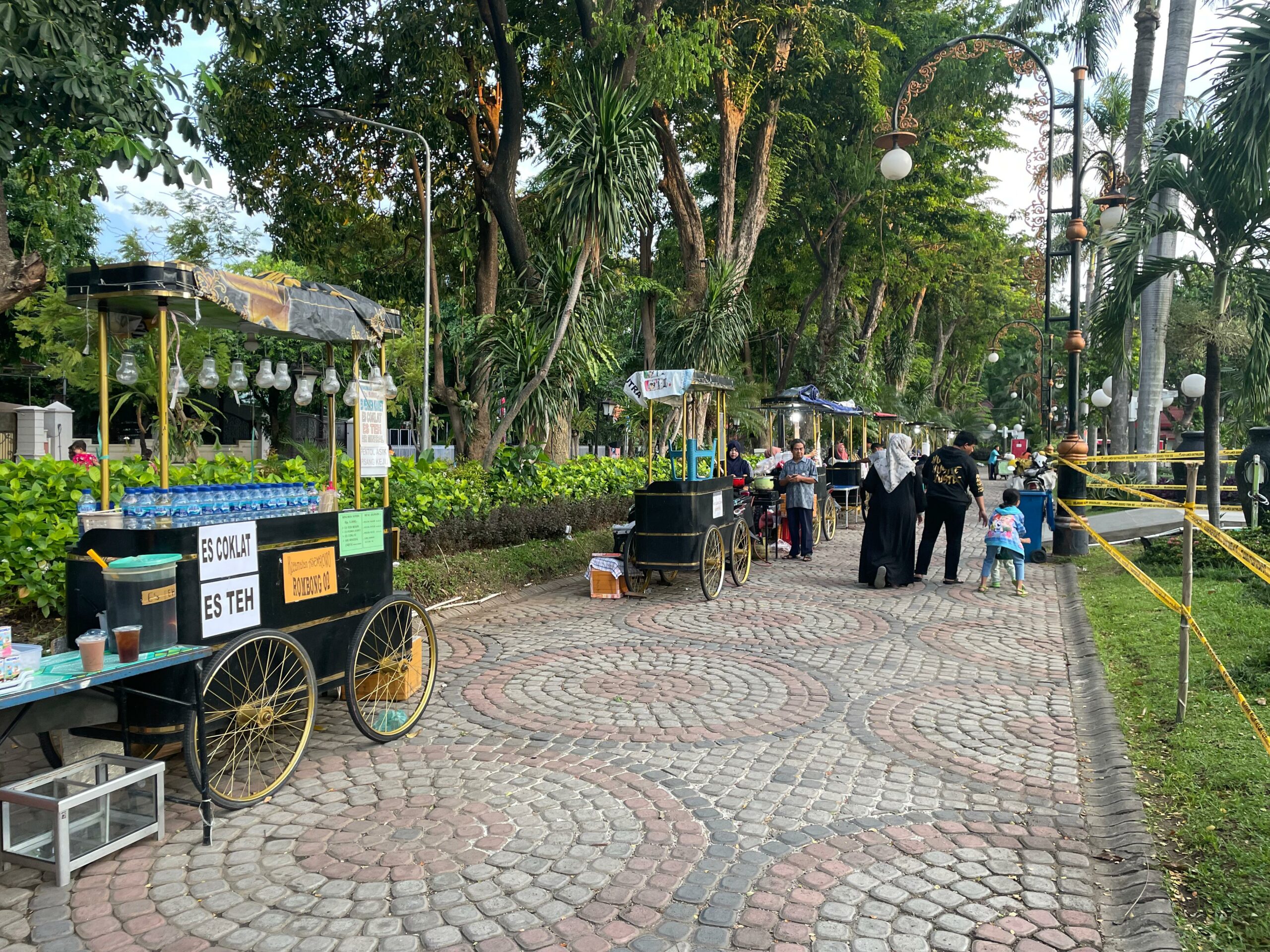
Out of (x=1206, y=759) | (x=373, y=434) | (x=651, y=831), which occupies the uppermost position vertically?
(x=373, y=434)

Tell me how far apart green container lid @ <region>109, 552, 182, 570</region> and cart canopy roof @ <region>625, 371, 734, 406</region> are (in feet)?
21.7

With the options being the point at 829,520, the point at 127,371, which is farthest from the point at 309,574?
the point at 829,520

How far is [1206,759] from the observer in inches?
184

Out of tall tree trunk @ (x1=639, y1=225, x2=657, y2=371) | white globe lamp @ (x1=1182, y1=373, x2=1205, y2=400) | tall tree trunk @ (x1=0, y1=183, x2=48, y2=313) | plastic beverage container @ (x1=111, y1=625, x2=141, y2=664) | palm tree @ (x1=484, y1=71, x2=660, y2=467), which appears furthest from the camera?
white globe lamp @ (x1=1182, y1=373, x2=1205, y2=400)

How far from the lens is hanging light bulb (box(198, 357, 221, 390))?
5.19 meters

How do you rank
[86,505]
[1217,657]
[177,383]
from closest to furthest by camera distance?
[86,505], [177,383], [1217,657]

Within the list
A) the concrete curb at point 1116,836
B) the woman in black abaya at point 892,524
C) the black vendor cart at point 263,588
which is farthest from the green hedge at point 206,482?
the concrete curb at point 1116,836

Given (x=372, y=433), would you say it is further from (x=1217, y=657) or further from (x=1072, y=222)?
(x=1072, y=222)

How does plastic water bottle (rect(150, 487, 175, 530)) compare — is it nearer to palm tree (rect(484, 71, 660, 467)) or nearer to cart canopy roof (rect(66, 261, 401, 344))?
cart canopy roof (rect(66, 261, 401, 344))

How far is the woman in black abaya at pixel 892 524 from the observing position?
11125mm

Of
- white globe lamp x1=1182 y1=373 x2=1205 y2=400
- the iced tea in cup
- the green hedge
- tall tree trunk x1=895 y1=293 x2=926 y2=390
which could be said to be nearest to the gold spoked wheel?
the green hedge

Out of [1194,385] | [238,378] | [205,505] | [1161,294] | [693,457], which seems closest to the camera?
[205,505]

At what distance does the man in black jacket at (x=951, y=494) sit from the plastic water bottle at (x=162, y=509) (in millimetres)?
9141

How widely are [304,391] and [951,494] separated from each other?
26.2 ft
